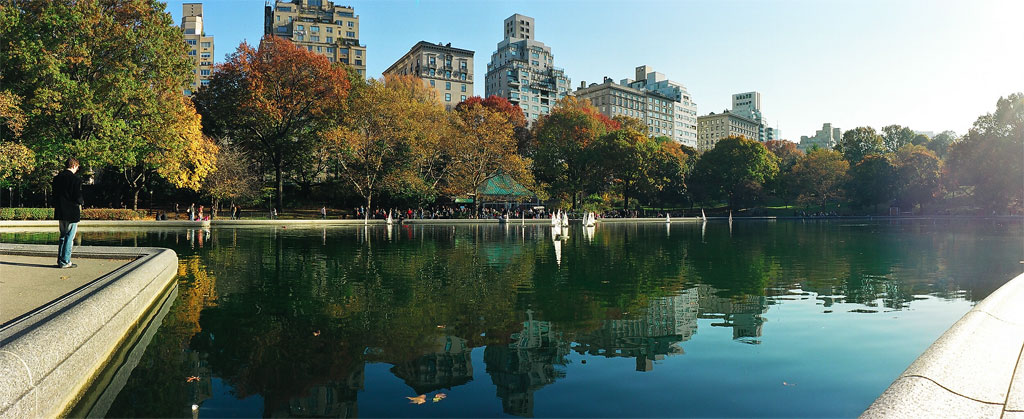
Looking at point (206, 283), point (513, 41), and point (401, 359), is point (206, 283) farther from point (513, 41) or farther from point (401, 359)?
point (513, 41)

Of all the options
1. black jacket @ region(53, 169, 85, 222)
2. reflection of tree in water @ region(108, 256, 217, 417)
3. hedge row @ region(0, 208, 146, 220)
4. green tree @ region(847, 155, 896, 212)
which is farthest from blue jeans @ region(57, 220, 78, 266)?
green tree @ region(847, 155, 896, 212)

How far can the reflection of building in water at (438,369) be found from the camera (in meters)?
5.52

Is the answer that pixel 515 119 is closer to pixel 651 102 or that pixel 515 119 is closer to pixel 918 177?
pixel 918 177

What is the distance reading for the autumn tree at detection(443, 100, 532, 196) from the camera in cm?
5641

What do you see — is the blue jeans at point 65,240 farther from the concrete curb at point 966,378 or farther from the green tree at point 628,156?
the green tree at point 628,156

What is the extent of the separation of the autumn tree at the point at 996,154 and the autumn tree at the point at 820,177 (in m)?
21.5

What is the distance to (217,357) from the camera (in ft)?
20.4

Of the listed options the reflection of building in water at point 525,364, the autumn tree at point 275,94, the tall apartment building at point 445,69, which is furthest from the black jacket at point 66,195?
the tall apartment building at point 445,69

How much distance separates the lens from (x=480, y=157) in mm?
57000

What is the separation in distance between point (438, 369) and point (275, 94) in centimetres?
4899

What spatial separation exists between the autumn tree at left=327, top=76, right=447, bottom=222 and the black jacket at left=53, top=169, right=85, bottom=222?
127ft

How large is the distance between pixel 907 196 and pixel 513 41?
10005 cm

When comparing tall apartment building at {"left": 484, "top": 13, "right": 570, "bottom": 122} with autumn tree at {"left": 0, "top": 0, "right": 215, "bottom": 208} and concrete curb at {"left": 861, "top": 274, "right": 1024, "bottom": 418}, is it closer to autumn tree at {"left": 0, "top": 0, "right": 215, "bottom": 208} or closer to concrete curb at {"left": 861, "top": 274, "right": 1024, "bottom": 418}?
autumn tree at {"left": 0, "top": 0, "right": 215, "bottom": 208}

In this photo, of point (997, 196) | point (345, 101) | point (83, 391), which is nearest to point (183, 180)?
point (345, 101)
